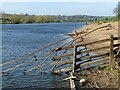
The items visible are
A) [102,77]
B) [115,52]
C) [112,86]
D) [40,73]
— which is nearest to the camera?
[112,86]

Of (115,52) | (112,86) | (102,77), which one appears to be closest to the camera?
(112,86)

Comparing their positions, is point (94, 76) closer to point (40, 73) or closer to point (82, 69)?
point (82, 69)

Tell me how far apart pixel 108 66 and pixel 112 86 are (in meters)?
3.15

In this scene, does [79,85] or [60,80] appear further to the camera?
[60,80]

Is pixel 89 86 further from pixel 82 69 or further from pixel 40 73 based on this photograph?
pixel 40 73

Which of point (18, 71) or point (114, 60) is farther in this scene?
point (18, 71)

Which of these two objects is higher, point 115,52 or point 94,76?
point 115,52

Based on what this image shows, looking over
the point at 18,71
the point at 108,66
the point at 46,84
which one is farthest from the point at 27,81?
the point at 108,66

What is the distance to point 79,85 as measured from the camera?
1825 cm

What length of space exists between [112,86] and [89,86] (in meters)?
1.32

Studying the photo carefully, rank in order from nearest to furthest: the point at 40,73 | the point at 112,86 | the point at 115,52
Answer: the point at 112,86, the point at 115,52, the point at 40,73

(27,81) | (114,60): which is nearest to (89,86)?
(114,60)

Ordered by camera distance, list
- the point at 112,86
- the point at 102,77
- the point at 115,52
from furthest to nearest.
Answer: the point at 115,52 → the point at 102,77 → the point at 112,86

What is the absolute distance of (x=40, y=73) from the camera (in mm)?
23359
